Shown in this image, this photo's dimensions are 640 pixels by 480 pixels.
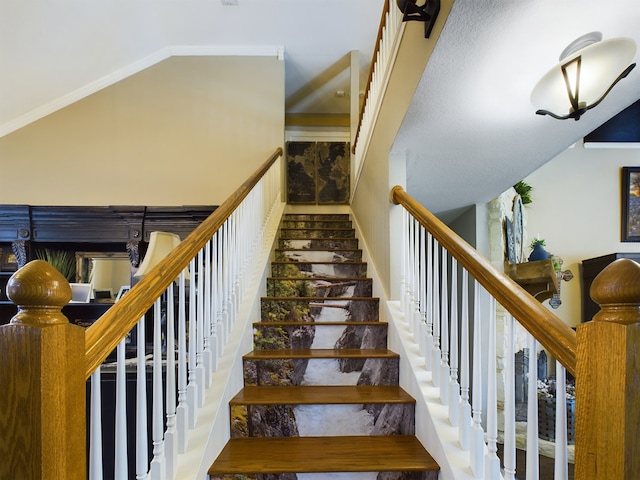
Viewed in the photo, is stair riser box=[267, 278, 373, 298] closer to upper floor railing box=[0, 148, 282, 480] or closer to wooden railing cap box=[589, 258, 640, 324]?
upper floor railing box=[0, 148, 282, 480]

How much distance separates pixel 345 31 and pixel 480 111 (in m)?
3.12

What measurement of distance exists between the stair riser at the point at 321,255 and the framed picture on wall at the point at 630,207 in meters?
4.13

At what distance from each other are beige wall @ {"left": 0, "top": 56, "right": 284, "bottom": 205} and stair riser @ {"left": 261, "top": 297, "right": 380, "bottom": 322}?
7.23 ft

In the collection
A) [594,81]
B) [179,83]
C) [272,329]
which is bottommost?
[272,329]

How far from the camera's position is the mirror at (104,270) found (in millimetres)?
3820

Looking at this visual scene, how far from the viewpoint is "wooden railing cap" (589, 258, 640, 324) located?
0.66 meters

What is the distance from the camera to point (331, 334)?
2383 mm

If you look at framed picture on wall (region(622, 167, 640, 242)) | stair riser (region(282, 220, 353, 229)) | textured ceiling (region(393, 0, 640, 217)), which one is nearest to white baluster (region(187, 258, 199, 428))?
textured ceiling (region(393, 0, 640, 217))

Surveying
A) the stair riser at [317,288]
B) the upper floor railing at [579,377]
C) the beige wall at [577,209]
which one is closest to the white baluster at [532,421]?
the upper floor railing at [579,377]

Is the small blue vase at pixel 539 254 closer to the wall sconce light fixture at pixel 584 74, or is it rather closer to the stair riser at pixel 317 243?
the stair riser at pixel 317 243

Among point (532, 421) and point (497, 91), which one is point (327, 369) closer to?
point (532, 421)

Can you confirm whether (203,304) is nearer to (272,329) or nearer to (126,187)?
(272,329)

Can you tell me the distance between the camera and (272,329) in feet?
7.72

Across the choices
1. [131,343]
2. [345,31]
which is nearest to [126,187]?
[131,343]
